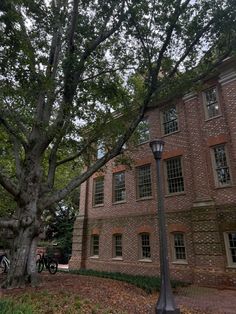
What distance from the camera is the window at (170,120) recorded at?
15.1 m

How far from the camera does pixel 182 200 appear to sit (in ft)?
43.8

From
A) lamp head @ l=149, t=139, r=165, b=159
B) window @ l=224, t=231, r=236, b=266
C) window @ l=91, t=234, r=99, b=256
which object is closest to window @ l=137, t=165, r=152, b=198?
window @ l=91, t=234, r=99, b=256

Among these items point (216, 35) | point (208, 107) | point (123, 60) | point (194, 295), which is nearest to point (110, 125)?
point (123, 60)

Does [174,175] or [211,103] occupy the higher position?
[211,103]

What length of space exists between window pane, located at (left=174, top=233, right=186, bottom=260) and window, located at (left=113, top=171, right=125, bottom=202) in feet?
14.8

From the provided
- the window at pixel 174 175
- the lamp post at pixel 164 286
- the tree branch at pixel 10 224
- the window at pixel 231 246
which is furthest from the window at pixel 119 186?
the lamp post at pixel 164 286

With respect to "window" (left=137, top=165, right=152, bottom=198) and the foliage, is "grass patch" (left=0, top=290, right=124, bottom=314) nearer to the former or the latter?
"window" (left=137, top=165, right=152, bottom=198)

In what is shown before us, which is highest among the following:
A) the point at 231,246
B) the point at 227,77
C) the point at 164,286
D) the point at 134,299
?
the point at 227,77

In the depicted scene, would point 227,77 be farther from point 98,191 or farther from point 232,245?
point 98,191

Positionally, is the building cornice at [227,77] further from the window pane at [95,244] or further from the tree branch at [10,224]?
the window pane at [95,244]

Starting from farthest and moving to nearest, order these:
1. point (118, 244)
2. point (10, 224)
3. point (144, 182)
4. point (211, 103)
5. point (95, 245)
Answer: point (95, 245) < point (118, 244) < point (144, 182) < point (211, 103) < point (10, 224)

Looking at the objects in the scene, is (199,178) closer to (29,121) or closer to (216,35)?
(216,35)

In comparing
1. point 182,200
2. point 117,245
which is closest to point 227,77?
point 182,200

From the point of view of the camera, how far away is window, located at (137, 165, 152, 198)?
50.7 ft
